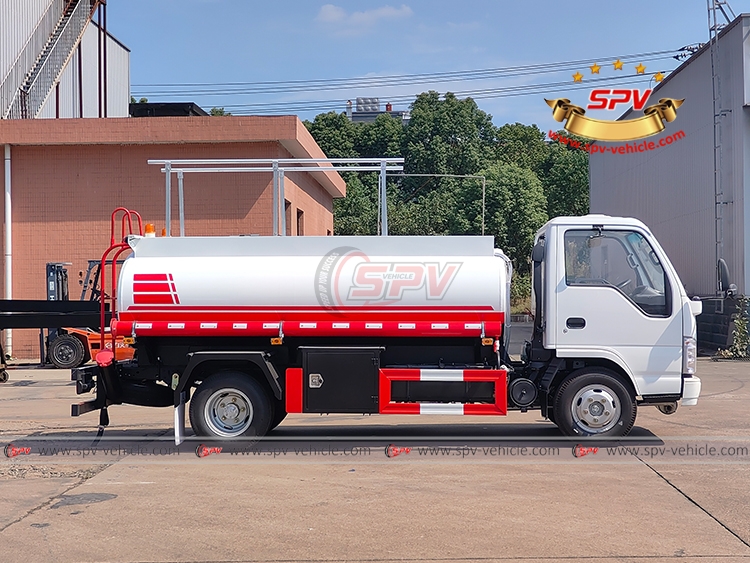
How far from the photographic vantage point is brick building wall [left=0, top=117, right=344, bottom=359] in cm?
2197

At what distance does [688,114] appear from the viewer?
2708 cm

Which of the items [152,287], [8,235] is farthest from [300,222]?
[152,287]

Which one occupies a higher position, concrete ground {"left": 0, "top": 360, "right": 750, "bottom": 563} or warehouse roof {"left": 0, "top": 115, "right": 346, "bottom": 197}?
Answer: warehouse roof {"left": 0, "top": 115, "right": 346, "bottom": 197}

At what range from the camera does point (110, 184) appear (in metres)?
22.6

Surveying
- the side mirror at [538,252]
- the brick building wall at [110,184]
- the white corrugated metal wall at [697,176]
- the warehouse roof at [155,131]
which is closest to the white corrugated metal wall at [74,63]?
the warehouse roof at [155,131]

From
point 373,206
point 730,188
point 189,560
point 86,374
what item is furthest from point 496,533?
point 373,206

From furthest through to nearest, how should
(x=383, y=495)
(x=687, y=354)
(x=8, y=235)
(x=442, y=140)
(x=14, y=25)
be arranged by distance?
(x=442, y=140), (x=14, y=25), (x=8, y=235), (x=687, y=354), (x=383, y=495)

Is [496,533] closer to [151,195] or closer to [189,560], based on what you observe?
[189,560]

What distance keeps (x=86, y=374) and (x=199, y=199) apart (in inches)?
490

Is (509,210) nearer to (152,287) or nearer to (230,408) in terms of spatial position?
(230,408)

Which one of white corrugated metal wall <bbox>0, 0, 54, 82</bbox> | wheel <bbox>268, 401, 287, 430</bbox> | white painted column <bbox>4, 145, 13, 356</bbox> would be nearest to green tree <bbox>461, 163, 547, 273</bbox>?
white corrugated metal wall <bbox>0, 0, 54, 82</bbox>

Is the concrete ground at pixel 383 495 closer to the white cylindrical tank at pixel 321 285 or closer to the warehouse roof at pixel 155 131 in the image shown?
the white cylindrical tank at pixel 321 285

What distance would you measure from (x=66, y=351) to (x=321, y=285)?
12.5m

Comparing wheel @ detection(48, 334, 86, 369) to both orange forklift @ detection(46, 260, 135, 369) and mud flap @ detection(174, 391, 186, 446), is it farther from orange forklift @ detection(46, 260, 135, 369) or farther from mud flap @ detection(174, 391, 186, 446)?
mud flap @ detection(174, 391, 186, 446)
